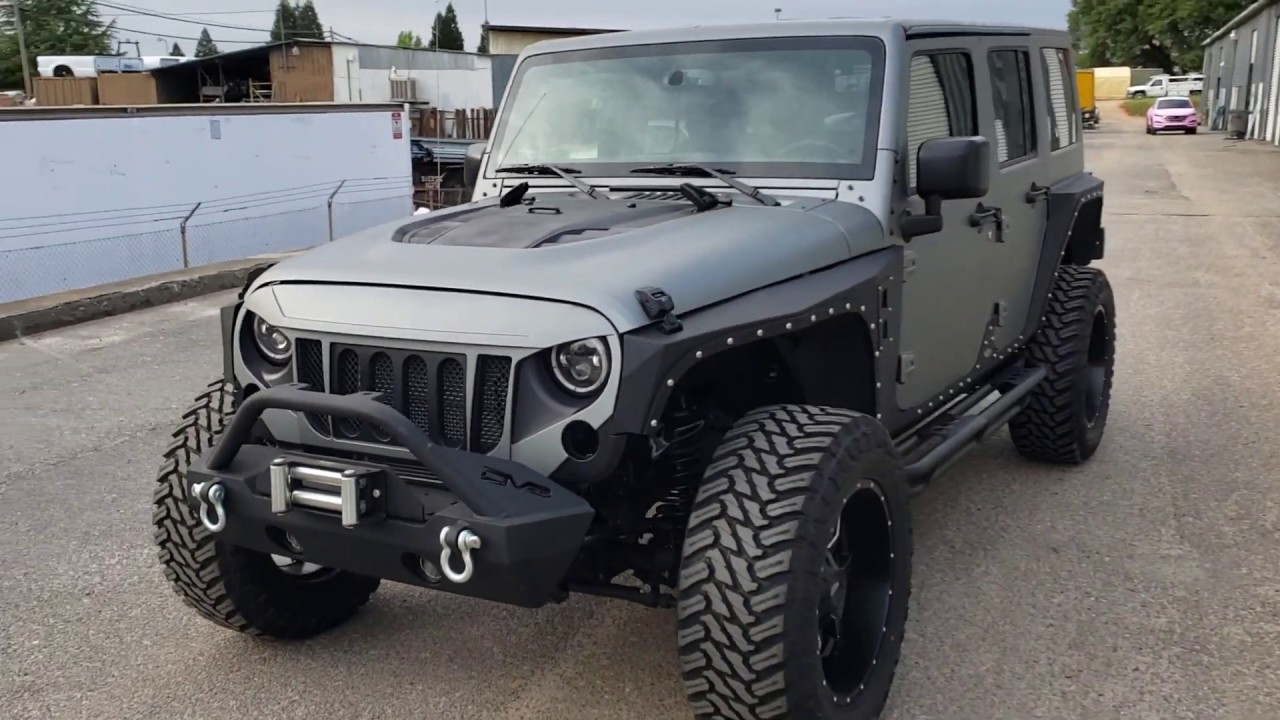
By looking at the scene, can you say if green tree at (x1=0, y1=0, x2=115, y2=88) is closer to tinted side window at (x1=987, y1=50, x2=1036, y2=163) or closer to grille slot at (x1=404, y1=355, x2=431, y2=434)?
tinted side window at (x1=987, y1=50, x2=1036, y2=163)

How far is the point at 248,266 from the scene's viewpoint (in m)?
13.1

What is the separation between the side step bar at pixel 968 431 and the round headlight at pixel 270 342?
80.1 inches

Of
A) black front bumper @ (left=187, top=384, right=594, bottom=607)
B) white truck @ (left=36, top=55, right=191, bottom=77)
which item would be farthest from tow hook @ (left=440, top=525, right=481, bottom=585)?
white truck @ (left=36, top=55, right=191, bottom=77)

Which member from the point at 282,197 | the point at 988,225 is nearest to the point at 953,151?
the point at 988,225

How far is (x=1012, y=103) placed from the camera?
17.6 feet

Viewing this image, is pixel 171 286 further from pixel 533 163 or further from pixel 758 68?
pixel 758 68

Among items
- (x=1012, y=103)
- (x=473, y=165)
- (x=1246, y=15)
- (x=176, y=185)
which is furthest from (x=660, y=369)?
(x=1246, y=15)

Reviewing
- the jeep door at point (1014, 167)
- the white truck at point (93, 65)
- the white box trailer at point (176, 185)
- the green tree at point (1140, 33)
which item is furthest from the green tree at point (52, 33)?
the jeep door at point (1014, 167)

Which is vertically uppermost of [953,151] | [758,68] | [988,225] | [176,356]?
[758,68]

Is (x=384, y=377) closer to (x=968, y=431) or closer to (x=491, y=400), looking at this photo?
(x=491, y=400)

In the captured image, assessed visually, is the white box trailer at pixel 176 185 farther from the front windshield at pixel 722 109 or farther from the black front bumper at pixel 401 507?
the black front bumper at pixel 401 507

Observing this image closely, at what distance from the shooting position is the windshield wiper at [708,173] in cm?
404

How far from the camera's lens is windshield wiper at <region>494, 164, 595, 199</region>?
14.2ft

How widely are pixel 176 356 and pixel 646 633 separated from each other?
6.12 meters
